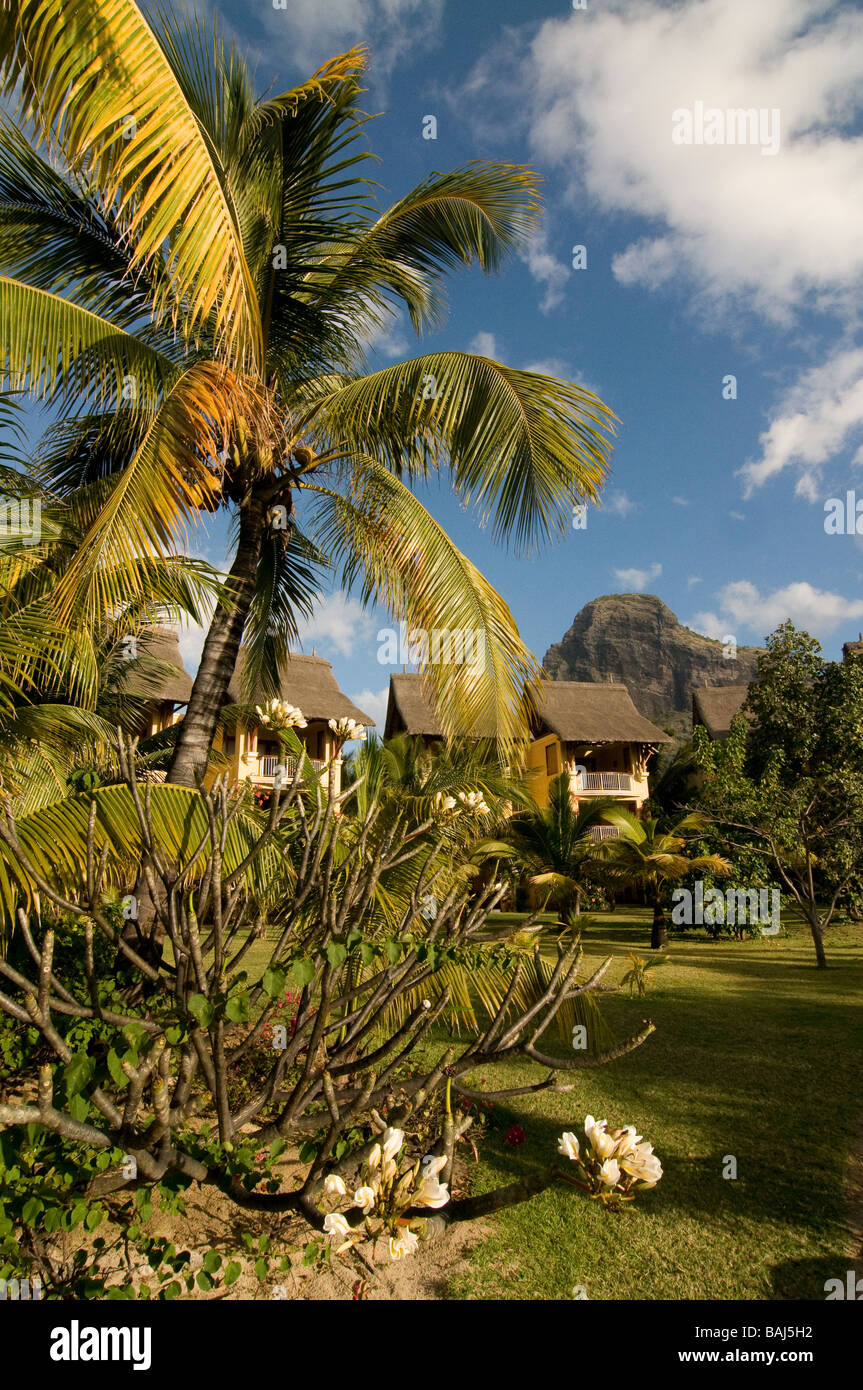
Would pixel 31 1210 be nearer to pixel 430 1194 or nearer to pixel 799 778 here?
pixel 430 1194

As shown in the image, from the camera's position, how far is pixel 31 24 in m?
2.87

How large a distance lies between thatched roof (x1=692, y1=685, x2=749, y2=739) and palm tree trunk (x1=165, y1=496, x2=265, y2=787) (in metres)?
23.8

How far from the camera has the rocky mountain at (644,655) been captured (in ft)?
306

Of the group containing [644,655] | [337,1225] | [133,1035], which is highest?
[644,655]

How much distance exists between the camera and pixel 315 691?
2352cm

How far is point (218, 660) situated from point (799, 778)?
11.4 meters

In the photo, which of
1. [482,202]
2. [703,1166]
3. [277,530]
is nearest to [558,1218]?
[703,1166]

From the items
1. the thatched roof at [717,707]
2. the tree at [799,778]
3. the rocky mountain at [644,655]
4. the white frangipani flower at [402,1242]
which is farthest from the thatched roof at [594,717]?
the rocky mountain at [644,655]

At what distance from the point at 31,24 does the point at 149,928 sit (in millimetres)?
4191

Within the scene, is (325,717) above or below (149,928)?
above

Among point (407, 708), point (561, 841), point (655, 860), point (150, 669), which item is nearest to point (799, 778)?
point (655, 860)

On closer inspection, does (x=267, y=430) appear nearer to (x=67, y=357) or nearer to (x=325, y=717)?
(x=67, y=357)

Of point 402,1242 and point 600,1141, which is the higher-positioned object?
point 600,1141

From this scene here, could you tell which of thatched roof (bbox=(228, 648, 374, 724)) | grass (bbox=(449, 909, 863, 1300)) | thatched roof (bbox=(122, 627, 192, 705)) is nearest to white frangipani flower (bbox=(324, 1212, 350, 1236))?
grass (bbox=(449, 909, 863, 1300))
